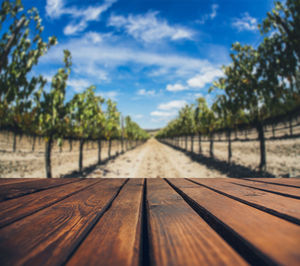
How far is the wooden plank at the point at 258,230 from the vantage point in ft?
1.57

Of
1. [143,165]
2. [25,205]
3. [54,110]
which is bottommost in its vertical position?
[143,165]

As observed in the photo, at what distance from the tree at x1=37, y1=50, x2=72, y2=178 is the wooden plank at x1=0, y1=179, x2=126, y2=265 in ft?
26.4

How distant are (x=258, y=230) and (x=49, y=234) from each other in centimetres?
79

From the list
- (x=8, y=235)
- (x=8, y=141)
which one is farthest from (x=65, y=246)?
(x=8, y=141)

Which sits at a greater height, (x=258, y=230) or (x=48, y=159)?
(x=258, y=230)

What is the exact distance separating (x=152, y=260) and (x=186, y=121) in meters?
25.4

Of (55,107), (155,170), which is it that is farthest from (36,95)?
(155,170)

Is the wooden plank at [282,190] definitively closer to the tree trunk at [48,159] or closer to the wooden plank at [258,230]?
the wooden plank at [258,230]

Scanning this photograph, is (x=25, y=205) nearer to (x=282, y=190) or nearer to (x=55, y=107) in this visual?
(x=282, y=190)

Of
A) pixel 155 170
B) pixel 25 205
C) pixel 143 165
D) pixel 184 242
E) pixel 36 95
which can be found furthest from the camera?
pixel 143 165

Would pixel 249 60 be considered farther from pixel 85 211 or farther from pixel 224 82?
pixel 85 211

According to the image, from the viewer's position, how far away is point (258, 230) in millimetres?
626

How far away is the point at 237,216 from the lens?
30.7 inches

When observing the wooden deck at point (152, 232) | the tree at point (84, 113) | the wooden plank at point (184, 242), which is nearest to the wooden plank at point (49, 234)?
the wooden deck at point (152, 232)
